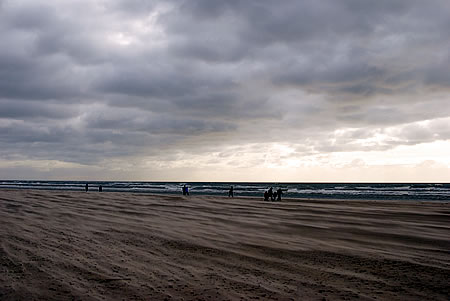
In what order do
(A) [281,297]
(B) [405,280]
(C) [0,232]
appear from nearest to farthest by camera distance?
(A) [281,297], (B) [405,280], (C) [0,232]

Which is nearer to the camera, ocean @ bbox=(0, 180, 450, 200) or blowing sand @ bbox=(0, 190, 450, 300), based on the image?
blowing sand @ bbox=(0, 190, 450, 300)

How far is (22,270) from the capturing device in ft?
22.6

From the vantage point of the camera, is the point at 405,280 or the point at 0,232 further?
the point at 0,232

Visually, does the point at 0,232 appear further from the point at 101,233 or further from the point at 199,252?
the point at 199,252

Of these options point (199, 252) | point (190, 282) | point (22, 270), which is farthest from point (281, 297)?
point (22, 270)

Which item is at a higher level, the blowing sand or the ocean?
the blowing sand

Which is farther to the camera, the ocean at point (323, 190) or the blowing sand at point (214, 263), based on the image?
the ocean at point (323, 190)

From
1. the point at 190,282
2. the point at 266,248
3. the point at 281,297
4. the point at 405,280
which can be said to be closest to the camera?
the point at 281,297

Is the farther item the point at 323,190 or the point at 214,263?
the point at 323,190

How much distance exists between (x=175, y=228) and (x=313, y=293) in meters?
8.08

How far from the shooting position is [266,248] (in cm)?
984

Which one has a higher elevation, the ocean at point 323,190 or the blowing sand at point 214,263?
the blowing sand at point 214,263

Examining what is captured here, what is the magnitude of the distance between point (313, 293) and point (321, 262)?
8.05 feet

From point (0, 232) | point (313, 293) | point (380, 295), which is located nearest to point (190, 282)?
point (313, 293)
